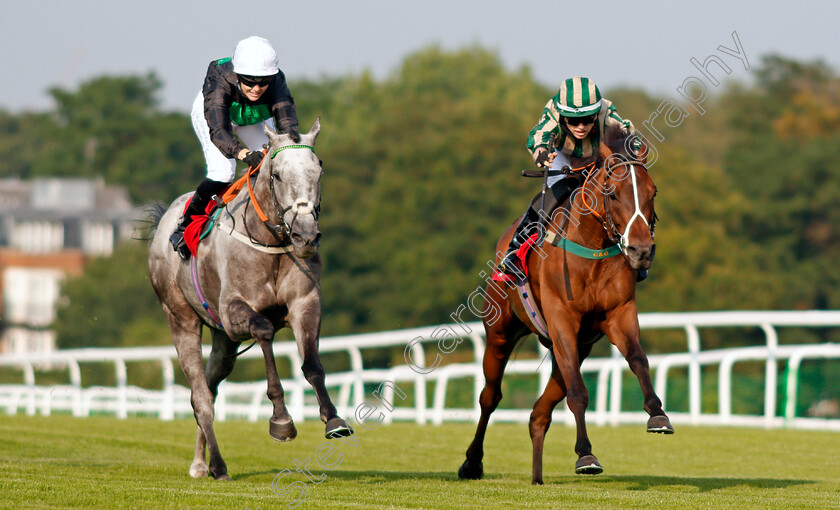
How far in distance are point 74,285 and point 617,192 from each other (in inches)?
2491

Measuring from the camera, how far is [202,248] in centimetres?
943

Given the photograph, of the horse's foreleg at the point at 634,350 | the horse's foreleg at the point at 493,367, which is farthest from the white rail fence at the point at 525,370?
the horse's foreleg at the point at 634,350

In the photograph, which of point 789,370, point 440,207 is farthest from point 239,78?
point 440,207

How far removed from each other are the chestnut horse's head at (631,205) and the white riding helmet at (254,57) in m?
2.41

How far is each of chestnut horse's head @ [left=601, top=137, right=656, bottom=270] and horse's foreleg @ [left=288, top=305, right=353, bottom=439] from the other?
6.61ft

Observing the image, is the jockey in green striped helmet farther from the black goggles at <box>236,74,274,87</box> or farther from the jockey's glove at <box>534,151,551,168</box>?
the black goggles at <box>236,74,274,87</box>

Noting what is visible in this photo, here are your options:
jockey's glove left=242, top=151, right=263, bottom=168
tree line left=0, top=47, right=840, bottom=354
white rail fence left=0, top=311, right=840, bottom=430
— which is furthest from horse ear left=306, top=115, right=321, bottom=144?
tree line left=0, top=47, right=840, bottom=354

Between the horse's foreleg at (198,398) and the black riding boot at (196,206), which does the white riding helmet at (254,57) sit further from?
the horse's foreleg at (198,398)

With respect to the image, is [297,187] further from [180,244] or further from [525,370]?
[525,370]

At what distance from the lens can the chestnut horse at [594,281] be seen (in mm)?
8305

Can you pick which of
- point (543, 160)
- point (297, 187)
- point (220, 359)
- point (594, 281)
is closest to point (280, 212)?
point (297, 187)

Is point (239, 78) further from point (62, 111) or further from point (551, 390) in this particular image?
point (62, 111)

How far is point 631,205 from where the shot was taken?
8352 mm

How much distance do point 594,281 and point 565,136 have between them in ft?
4.38
